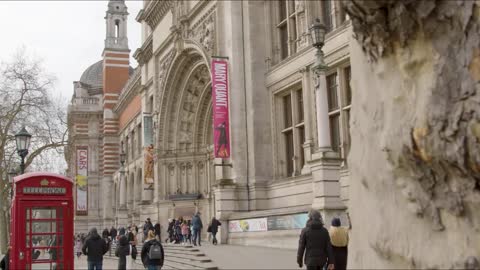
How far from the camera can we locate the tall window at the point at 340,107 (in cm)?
2161

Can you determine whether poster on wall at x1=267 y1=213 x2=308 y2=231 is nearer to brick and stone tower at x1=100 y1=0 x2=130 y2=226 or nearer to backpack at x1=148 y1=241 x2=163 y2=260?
backpack at x1=148 y1=241 x2=163 y2=260

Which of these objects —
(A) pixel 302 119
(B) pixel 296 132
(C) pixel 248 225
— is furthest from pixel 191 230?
(A) pixel 302 119

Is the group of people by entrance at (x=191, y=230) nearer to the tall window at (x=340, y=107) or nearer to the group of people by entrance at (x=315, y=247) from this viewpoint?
the tall window at (x=340, y=107)

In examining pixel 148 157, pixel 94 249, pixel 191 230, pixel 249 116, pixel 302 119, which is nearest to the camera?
pixel 94 249

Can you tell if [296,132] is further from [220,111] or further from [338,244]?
[338,244]

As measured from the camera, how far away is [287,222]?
20.3 metres

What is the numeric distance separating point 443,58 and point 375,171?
36.7 inches

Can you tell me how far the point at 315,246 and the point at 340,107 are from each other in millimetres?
13420

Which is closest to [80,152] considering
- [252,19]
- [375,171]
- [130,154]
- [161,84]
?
[130,154]

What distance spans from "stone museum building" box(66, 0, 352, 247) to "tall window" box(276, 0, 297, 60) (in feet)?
0.15

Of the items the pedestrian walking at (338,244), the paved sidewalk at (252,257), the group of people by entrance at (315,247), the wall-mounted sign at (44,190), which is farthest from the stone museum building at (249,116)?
the group of people by entrance at (315,247)

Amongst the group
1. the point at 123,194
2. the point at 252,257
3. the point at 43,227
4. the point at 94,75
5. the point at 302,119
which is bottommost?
Answer: the point at 252,257

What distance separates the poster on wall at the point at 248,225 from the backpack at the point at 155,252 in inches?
376

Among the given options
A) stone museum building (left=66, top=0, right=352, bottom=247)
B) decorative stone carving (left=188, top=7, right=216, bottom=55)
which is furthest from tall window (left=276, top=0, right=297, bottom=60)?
decorative stone carving (left=188, top=7, right=216, bottom=55)
